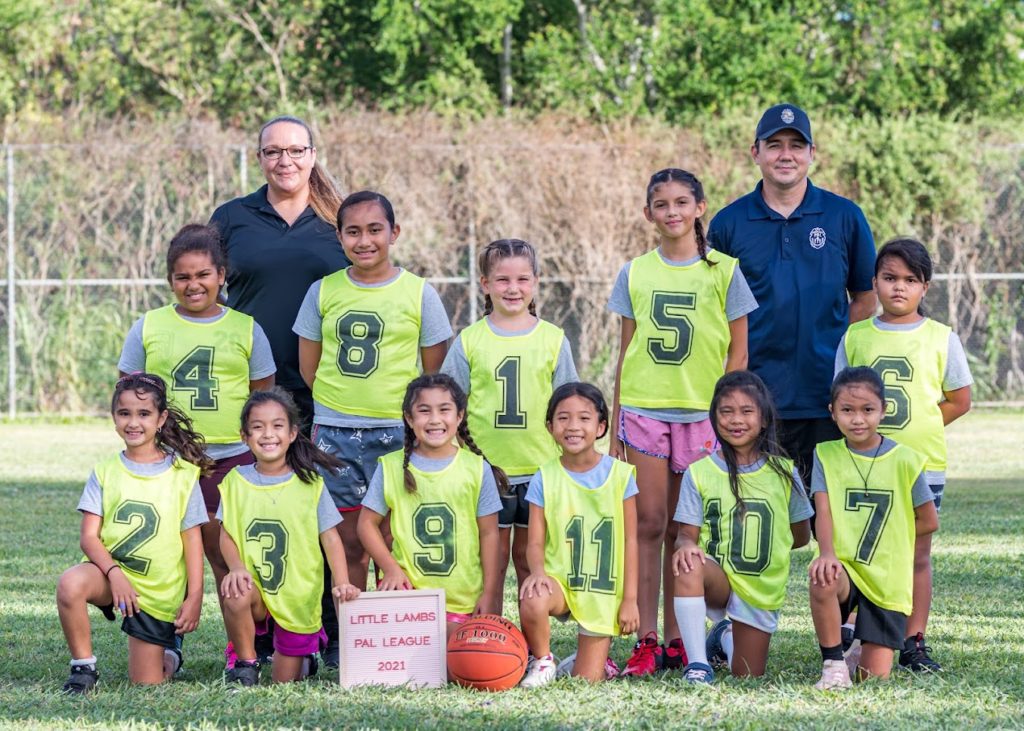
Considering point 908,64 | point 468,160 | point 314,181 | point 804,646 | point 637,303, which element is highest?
point 908,64

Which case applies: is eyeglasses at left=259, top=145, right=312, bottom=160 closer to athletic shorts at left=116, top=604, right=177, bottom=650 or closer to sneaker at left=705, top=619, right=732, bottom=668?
athletic shorts at left=116, top=604, right=177, bottom=650

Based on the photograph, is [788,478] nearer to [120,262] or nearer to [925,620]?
[925,620]

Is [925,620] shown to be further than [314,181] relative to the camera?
No

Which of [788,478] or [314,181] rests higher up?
[314,181]

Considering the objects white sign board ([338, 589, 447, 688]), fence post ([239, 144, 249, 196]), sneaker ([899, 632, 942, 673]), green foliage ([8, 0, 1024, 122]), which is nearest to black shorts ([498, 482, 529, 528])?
white sign board ([338, 589, 447, 688])

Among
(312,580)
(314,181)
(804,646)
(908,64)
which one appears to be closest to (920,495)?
(804,646)

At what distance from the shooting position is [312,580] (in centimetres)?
529

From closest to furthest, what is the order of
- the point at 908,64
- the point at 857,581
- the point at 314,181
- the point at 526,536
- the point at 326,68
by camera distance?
the point at 857,581
the point at 526,536
the point at 314,181
the point at 908,64
the point at 326,68

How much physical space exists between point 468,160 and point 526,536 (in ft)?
36.5

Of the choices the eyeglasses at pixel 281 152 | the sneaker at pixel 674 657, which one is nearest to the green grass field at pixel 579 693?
the sneaker at pixel 674 657

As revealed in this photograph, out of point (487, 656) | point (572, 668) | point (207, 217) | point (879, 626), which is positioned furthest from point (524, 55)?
point (487, 656)

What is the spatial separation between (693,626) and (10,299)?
1261cm

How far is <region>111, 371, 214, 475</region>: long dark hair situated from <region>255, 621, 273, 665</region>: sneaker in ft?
2.23

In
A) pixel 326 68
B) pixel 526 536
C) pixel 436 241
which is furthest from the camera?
pixel 326 68
